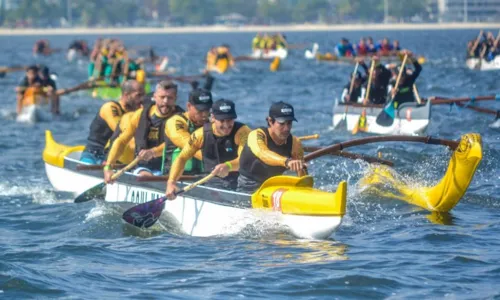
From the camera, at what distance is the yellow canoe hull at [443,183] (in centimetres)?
1409

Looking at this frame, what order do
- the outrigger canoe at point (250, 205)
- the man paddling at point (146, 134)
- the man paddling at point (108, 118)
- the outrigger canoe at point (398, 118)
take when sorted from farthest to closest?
the outrigger canoe at point (398, 118) < the man paddling at point (108, 118) < the man paddling at point (146, 134) < the outrigger canoe at point (250, 205)

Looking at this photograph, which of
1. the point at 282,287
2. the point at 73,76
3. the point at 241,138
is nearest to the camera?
the point at 282,287

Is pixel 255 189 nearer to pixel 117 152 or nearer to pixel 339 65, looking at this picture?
pixel 117 152

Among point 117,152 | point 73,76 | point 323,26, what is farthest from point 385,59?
point 323,26

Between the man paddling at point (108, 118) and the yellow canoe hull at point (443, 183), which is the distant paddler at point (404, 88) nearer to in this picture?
the yellow canoe hull at point (443, 183)

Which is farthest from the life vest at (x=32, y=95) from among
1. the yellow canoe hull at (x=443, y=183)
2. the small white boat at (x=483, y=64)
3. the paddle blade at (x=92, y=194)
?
the small white boat at (x=483, y=64)

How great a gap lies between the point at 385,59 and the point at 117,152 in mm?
35539

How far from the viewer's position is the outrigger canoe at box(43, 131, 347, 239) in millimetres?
12391

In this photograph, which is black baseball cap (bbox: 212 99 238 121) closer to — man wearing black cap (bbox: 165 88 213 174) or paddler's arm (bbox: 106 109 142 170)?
man wearing black cap (bbox: 165 88 213 174)

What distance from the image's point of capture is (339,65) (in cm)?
5744

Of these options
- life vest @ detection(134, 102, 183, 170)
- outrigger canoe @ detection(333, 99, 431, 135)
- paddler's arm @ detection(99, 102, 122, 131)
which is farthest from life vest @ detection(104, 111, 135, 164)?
outrigger canoe @ detection(333, 99, 431, 135)

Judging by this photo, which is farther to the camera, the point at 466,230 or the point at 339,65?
the point at 339,65

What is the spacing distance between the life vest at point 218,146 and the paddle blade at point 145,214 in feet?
2.89

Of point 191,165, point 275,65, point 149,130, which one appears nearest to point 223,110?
point 191,165
